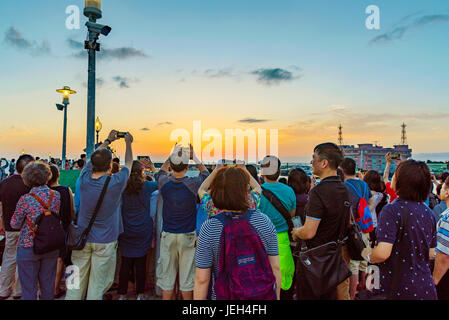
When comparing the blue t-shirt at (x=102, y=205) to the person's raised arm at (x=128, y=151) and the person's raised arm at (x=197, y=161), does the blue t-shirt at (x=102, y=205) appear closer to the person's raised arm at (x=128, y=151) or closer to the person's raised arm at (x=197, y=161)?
the person's raised arm at (x=128, y=151)

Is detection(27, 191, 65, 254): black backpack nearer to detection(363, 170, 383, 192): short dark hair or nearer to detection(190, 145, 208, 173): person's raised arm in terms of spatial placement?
detection(190, 145, 208, 173): person's raised arm

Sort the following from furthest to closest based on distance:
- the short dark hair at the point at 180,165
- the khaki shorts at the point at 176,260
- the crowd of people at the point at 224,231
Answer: the khaki shorts at the point at 176,260, the short dark hair at the point at 180,165, the crowd of people at the point at 224,231

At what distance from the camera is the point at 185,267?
13.1ft

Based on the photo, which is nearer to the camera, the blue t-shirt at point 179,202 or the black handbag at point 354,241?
the black handbag at point 354,241

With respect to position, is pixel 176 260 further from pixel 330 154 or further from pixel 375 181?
pixel 375 181

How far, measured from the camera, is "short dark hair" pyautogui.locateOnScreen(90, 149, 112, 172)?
3.58 m

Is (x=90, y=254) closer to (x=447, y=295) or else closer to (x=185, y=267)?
(x=185, y=267)

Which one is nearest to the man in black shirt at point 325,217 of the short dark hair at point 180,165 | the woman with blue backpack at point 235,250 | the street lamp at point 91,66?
the woman with blue backpack at point 235,250

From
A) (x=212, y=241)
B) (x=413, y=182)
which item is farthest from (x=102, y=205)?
(x=413, y=182)

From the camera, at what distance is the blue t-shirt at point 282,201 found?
12.0 ft

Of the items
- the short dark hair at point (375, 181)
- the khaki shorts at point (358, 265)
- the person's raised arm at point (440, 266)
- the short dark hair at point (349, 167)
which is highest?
the short dark hair at point (349, 167)

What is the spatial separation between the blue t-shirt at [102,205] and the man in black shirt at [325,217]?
214cm

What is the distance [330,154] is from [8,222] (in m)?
4.41
